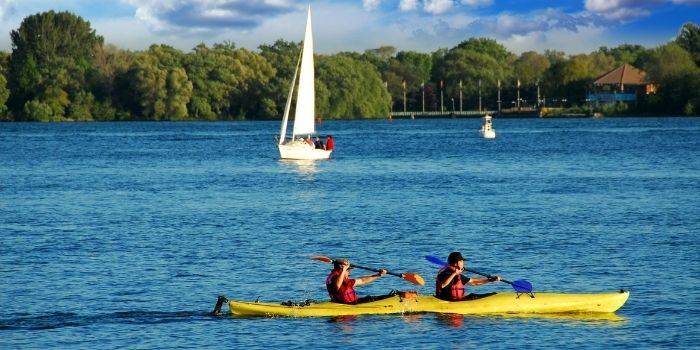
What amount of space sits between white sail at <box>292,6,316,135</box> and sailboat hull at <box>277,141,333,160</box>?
1.00 m

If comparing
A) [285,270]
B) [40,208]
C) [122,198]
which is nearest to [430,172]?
[122,198]

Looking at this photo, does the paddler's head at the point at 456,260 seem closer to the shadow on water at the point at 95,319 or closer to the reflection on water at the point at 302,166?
the shadow on water at the point at 95,319

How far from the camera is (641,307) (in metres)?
31.3

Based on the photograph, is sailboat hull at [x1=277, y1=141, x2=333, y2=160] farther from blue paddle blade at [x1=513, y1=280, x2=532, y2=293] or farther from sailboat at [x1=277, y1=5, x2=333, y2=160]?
blue paddle blade at [x1=513, y1=280, x2=532, y2=293]

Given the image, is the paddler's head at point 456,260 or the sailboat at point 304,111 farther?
the sailboat at point 304,111

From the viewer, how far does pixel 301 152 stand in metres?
92.2

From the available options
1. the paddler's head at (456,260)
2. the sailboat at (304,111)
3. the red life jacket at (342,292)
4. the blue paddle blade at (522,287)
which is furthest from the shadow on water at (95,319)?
the sailboat at (304,111)

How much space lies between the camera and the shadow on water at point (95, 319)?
97.6ft

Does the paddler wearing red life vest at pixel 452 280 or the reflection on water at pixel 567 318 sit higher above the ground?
the paddler wearing red life vest at pixel 452 280

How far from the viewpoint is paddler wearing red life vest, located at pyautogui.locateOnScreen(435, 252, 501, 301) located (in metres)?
30.1

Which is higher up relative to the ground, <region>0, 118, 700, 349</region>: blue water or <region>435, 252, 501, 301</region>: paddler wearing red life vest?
<region>435, 252, 501, 301</region>: paddler wearing red life vest

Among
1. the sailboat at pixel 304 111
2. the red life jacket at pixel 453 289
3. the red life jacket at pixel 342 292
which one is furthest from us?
the sailboat at pixel 304 111

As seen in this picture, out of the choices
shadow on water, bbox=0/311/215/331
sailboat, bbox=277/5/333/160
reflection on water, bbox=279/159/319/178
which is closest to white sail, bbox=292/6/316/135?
sailboat, bbox=277/5/333/160

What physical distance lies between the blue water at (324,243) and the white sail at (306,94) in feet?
10.5
